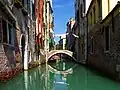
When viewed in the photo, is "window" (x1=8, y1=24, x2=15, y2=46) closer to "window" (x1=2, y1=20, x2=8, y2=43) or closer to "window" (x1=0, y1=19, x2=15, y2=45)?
"window" (x1=0, y1=19, x2=15, y2=45)

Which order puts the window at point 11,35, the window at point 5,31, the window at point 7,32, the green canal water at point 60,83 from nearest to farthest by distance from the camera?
the green canal water at point 60,83
the window at point 7,32
the window at point 5,31
the window at point 11,35

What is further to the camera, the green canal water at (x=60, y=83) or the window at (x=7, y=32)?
the window at (x=7, y=32)

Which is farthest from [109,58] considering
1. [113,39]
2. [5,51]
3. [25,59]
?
[25,59]

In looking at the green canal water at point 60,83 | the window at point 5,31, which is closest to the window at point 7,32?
the window at point 5,31

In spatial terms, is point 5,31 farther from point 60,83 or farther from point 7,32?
point 60,83

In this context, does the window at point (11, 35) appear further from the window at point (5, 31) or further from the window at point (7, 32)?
the window at point (5, 31)

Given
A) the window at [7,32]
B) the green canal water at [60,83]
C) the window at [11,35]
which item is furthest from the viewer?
the window at [11,35]

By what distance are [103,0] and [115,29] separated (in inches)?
174

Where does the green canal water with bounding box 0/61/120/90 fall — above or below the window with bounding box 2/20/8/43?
below

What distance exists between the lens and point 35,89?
9227 mm

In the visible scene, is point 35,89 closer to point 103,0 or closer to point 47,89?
point 47,89

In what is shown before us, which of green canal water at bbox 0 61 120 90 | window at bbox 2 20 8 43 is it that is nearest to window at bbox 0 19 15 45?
window at bbox 2 20 8 43

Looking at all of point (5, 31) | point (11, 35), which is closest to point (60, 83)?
point (5, 31)

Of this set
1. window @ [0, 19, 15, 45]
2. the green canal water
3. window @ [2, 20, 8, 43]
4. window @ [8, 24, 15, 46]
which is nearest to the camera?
the green canal water
